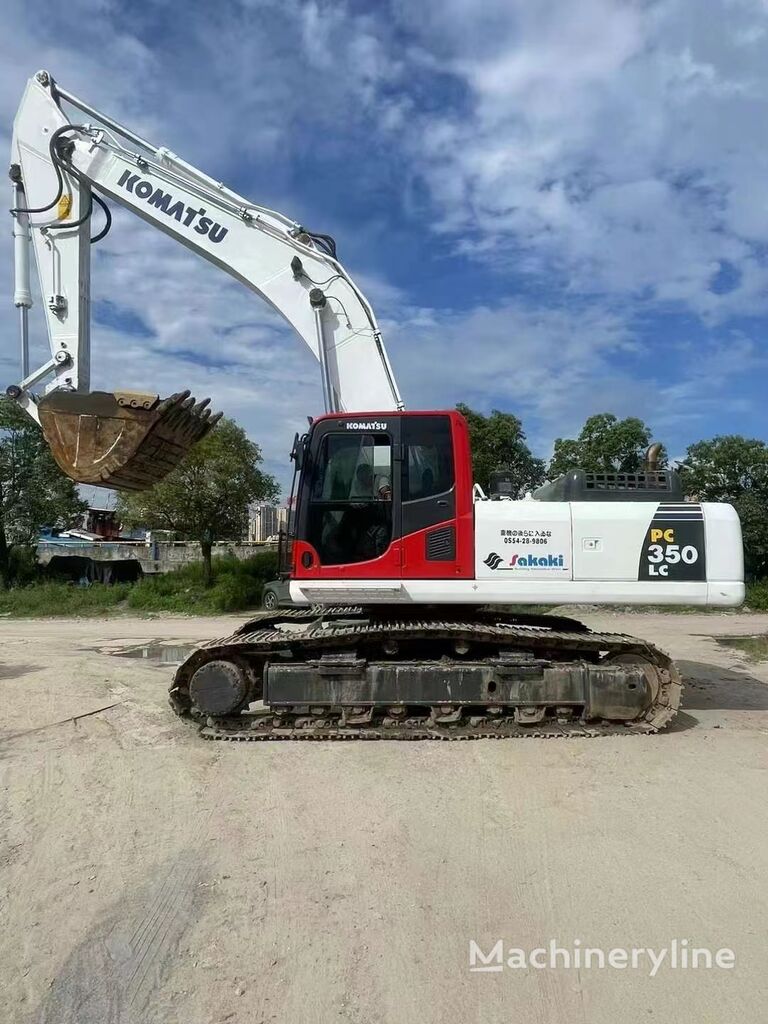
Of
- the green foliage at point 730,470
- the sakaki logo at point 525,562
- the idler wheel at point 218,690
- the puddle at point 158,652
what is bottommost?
the puddle at point 158,652

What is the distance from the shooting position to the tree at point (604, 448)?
13.0 metres

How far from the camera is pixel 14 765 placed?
17.3 feet

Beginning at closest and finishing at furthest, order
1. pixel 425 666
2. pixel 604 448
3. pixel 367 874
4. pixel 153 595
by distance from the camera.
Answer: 1. pixel 367 874
2. pixel 425 666
3. pixel 604 448
4. pixel 153 595

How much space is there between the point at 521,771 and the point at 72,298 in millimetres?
6433

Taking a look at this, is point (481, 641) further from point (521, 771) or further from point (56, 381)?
point (56, 381)

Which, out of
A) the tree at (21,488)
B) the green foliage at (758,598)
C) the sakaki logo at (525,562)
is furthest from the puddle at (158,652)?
the green foliage at (758,598)

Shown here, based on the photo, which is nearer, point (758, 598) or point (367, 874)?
point (367, 874)

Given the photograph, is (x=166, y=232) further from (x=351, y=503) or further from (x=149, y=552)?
(x=149, y=552)

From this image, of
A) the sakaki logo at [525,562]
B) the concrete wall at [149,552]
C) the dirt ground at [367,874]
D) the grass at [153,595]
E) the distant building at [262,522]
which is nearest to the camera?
the dirt ground at [367,874]

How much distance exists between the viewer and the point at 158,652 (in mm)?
11828

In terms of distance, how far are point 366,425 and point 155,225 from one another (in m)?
3.70

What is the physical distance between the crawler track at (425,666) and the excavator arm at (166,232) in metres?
2.20

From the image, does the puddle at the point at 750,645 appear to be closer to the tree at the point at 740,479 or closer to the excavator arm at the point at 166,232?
the excavator arm at the point at 166,232

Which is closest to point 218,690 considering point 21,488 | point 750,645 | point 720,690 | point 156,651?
point 720,690
